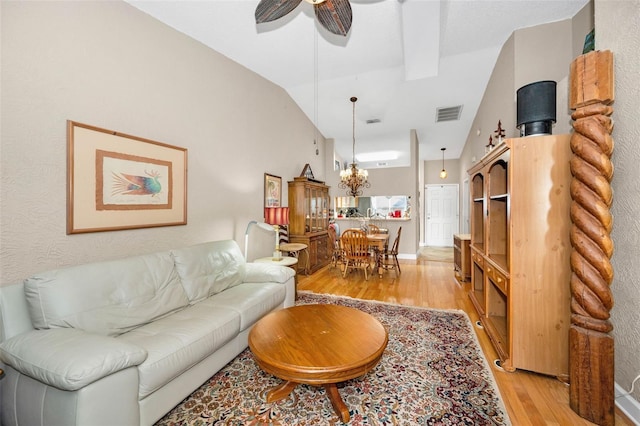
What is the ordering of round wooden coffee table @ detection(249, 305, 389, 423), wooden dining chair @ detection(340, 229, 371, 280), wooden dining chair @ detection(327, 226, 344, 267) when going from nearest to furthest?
round wooden coffee table @ detection(249, 305, 389, 423), wooden dining chair @ detection(340, 229, 371, 280), wooden dining chair @ detection(327, 226, 344, 267)

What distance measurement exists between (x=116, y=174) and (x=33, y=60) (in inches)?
33.3

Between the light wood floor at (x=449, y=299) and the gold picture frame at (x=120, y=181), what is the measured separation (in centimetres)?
236

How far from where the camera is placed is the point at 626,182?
1.55m

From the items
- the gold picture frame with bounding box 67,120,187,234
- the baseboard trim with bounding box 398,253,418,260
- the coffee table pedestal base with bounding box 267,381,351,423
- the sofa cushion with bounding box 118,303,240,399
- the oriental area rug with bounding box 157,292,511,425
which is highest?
the gold picture frame with bounding box 67,120,187,234

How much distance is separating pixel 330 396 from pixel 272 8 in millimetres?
2693

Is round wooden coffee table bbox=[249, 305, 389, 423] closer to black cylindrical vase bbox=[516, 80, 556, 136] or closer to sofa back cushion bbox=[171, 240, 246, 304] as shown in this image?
sofa back cushion bbox=[171, 240, 246, 304]

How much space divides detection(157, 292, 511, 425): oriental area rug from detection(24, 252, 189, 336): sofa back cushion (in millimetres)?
665

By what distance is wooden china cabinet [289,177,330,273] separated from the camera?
4852mm

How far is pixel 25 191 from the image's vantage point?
1659 mm

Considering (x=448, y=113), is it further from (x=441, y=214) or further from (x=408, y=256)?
(x=441, y=214)

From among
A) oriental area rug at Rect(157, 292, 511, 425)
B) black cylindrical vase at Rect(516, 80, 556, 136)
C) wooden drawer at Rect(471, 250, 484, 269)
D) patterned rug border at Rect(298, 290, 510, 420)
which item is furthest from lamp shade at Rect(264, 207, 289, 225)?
black cylindrical vase at Rect(516, 80, 556, 136)

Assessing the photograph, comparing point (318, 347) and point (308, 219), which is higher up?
point (308, 219)

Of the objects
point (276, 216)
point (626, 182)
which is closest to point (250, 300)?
point (276, 216)

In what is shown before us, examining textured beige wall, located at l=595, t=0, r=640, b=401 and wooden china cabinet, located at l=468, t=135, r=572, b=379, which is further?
wooden china cabinet, located at l=468, t=135, r=572, b=379
